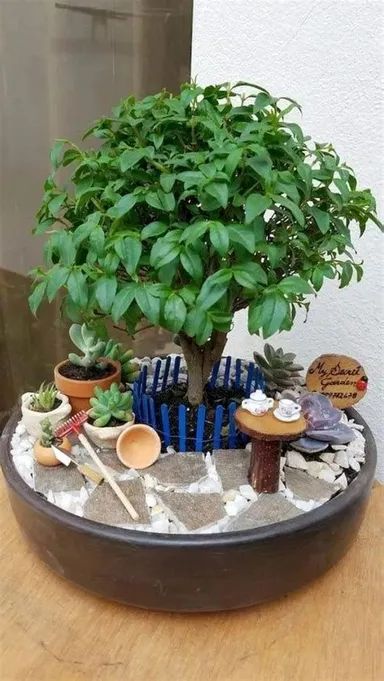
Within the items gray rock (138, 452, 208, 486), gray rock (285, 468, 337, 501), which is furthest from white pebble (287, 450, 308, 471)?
gray rock (138, 452, 208, 486)

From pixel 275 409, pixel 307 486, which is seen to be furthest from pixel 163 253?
pixel 307 486

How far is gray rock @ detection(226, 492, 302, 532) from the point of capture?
672 millimetres

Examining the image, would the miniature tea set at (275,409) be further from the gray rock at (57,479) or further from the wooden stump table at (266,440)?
the gray rock at (57,479)

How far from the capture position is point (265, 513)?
27.1 inches

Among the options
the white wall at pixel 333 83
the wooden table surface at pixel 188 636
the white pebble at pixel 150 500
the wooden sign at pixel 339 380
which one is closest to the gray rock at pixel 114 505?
the white pebble at pixel 150 500

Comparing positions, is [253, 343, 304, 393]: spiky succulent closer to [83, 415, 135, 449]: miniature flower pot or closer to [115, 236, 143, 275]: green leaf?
[83, 415, 135, 449]: miniature flower pot

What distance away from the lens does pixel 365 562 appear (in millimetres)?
786

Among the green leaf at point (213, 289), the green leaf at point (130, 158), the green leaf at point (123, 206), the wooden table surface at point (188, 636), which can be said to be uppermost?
the green leaf at point (130, 158)

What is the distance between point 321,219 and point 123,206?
24cm

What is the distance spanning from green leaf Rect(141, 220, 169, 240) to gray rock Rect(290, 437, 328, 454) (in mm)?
326

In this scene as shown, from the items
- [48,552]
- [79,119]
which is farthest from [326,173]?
[79,119]

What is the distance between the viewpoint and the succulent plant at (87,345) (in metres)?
0.88

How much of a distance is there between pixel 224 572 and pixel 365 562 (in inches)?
9.4

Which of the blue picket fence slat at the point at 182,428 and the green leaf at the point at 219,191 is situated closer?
the green leaf at the point at 219,191
